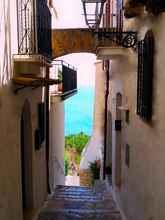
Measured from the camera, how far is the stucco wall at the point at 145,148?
4.51 metres

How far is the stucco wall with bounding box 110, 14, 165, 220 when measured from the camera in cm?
451

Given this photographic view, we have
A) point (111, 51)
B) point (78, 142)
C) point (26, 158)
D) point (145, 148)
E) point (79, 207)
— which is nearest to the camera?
point (145, 148)

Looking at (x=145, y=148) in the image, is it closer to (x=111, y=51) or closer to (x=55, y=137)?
(x=111, y=51)

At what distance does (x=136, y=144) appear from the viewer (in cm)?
640

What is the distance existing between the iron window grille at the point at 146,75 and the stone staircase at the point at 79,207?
3.11 meters

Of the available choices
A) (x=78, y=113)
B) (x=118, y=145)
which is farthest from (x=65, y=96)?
(x=78, y=113)

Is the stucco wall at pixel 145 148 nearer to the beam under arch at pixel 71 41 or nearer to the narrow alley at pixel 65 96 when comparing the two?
the narrow alley at pixel 65 96

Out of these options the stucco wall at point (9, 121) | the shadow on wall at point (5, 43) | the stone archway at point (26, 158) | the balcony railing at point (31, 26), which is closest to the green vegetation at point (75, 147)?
the stone archway at point (26, 158)

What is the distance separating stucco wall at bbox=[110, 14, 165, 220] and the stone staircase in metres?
0.55

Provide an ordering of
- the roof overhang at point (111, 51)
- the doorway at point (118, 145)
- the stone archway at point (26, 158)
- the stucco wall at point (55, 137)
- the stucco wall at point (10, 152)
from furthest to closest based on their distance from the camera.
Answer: the stucco wall at point (55, 137) < the doorway at point (118, 145) < the roof overhang at point (111, 51) < the stone archway at point (26, 158) < the stucco wall at point (10, 152)

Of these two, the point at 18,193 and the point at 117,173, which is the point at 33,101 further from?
the point at 117,173

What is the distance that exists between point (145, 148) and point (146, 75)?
3.56 feet

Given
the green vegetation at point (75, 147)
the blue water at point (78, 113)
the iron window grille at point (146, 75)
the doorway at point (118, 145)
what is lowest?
the green vegetation at point (75, 147)

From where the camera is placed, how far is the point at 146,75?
17.4 ft
